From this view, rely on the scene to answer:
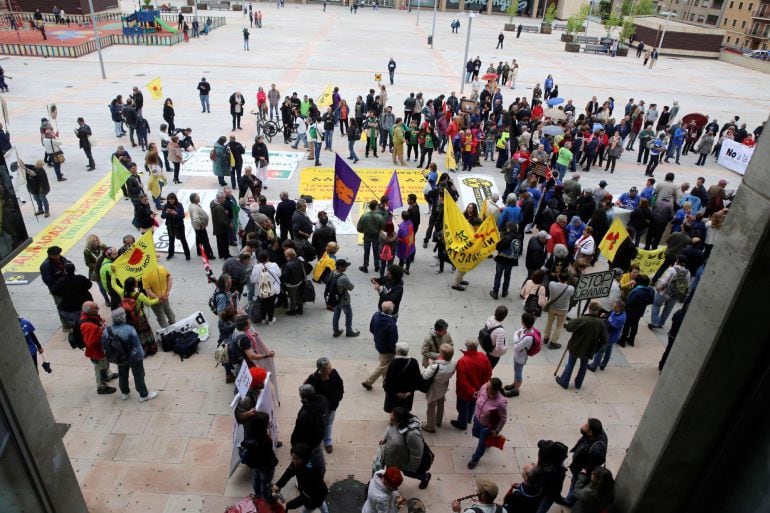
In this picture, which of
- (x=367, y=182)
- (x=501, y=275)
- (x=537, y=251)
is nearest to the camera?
(x=537, y=251)

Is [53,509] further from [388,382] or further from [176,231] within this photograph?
[176,231]

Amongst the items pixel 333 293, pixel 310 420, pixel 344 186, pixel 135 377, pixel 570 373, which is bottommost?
pixel 570 373

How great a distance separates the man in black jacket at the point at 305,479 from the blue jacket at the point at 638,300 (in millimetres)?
6618

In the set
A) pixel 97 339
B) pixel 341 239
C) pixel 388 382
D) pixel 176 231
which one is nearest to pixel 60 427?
pixel 97 339

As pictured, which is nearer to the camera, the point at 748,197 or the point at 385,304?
the point at 748,197

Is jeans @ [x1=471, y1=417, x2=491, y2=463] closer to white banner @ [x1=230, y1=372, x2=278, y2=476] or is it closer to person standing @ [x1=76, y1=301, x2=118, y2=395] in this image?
white banner @ [x1=230, y1=372, x2=278, y2=476]

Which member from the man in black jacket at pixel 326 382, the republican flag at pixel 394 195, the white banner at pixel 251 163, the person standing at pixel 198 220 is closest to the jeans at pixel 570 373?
the man in black jacket at pixel 326 382

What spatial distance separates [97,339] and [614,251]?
10.1m

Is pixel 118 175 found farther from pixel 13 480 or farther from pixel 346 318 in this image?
pixel 13 480

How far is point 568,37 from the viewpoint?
5453 cm

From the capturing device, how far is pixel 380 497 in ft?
17.6

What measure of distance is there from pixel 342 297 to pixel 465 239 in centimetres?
316

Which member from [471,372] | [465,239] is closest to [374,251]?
[465,239]

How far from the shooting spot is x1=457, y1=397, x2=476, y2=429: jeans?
7.89m
